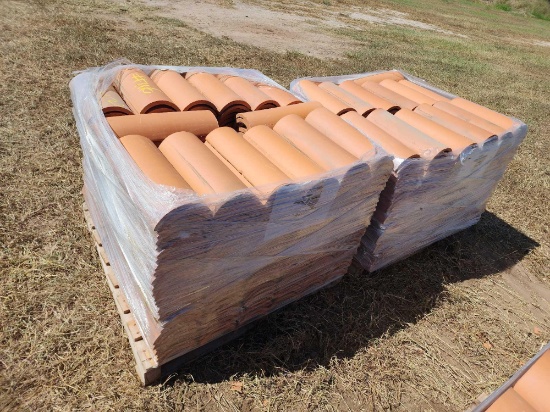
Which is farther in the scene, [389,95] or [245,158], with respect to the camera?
[389,95]

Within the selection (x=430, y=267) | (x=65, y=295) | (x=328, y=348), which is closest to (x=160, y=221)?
(x=65, y=295)

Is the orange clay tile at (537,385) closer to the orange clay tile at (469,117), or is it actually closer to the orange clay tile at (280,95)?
the orange clay tile at (469,117)

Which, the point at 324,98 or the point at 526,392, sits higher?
the point at 324,98

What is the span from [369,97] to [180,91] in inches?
82.5

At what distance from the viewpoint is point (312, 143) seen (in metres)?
3.13

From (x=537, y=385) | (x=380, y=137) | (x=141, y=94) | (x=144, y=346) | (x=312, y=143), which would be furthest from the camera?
(x=380, y=137)

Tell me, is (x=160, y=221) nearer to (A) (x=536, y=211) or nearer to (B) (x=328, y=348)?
(B) (x=328, y=348)

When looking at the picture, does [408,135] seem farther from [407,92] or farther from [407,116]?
[407,92]


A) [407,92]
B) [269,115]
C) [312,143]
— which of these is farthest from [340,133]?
[407,92]

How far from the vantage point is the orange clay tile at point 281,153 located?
2848mm

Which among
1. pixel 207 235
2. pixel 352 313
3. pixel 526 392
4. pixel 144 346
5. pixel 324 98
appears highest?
pixel 324 98

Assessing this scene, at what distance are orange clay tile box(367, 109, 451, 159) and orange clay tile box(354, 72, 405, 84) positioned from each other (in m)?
1.09

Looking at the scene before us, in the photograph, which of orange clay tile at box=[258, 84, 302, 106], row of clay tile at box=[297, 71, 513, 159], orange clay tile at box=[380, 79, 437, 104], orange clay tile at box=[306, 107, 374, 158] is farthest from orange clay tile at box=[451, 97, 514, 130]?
orange clay tile at box=[258, 84, 302, 106]

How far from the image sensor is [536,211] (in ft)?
18.6
